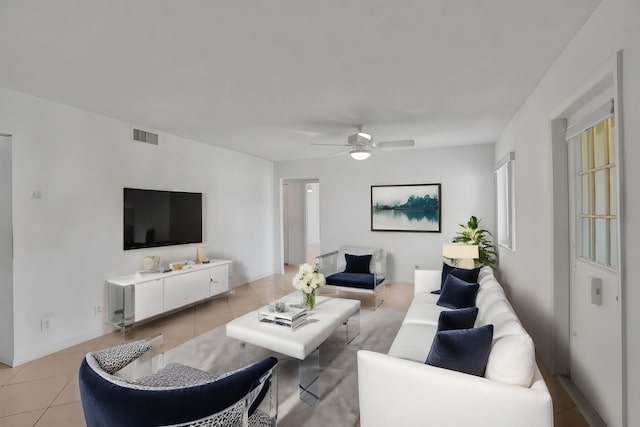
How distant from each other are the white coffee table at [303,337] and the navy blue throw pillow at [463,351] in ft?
3.49

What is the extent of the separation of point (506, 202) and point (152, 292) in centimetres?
472

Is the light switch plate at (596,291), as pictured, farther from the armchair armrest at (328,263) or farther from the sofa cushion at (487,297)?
the armchair armrest at (328,263)

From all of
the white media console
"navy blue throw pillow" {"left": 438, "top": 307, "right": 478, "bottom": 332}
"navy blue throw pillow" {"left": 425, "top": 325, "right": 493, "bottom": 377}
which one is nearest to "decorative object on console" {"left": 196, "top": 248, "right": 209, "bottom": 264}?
the white media console

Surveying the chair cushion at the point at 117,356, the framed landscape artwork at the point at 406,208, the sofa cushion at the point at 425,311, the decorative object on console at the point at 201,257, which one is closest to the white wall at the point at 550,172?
the sofa cushion at the point at 425,311

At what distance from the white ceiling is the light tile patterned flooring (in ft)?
8.40

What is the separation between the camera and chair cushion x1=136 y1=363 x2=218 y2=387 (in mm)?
1838

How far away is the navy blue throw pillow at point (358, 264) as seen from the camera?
202 inches

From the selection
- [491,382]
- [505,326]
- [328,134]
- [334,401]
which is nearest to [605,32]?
[505,326]

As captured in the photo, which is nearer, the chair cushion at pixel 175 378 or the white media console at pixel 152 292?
the chair cushion at pixel 175 378

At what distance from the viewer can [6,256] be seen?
305cm

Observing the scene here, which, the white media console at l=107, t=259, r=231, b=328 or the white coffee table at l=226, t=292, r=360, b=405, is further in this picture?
the white media console at l=107, t=259, r=231, b=328

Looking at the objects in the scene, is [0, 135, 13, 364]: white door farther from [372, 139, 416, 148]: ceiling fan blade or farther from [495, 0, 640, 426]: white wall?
[495, 0, 640, 426]: white wall

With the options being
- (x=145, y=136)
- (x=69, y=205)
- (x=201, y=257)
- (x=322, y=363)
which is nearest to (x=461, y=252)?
(x=322, y=363)

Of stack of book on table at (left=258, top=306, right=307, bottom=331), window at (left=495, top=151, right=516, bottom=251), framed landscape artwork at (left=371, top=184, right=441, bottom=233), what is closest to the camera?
stack of book on table at (left=258, top=306, right=307, bottom=331)
